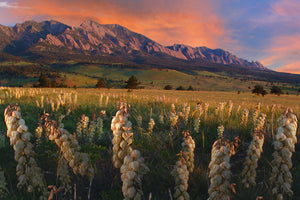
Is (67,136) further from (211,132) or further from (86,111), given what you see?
(86,111)

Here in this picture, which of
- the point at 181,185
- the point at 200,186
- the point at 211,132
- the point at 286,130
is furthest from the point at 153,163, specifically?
the point at 211,132

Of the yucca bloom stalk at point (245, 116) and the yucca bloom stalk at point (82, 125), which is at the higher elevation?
the yucca bloom stalk at point (245, 116)

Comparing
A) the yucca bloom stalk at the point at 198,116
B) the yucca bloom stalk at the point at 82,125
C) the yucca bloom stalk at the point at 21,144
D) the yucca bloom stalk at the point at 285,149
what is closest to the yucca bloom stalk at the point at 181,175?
the yucca bloom stalk at the point at 285,149

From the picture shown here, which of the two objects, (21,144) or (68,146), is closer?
(21,144)

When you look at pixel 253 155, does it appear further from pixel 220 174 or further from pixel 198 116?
pixel 198 116

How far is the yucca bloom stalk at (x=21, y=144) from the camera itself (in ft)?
7.01

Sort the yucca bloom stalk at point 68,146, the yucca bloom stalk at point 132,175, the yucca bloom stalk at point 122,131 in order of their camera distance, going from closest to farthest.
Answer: the yucca bloom stalk at point 132,175 → the yucca bloom stalk at point 122,131 → the yucca bloom stalk at point 68,146

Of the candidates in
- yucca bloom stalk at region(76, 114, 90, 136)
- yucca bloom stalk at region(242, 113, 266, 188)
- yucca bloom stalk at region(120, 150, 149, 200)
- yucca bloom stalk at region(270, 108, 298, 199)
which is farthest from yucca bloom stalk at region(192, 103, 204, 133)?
yucca bloom stalk at region(120, 150, 149, 200)

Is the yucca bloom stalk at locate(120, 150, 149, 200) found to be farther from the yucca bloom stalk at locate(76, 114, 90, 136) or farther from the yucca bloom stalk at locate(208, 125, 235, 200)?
the yucca bloom stalk at locate(76, 114, 90, 136)

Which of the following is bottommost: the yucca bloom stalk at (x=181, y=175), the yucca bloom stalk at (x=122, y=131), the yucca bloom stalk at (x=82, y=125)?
the yucca bloom stalk at (x=82, y=125)

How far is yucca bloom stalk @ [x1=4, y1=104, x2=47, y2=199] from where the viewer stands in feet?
7.01

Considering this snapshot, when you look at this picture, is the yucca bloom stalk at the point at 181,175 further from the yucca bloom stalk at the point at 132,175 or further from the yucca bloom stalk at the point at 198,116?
the yucca bloom stalk at the point at 198,116

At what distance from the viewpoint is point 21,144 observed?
85.0 inches

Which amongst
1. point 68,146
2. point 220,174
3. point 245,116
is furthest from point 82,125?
point 245,116
